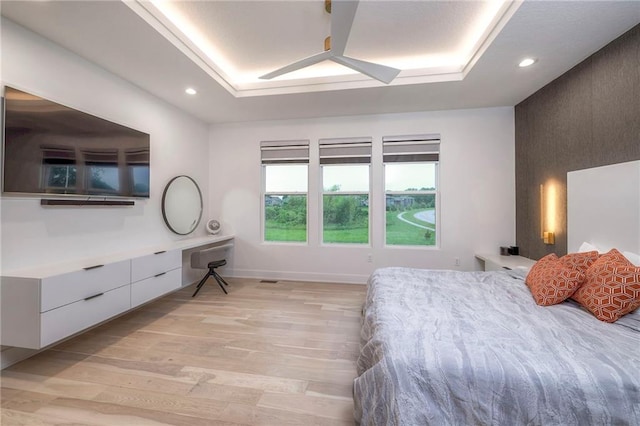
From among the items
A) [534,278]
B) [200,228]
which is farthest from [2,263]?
[534,278]

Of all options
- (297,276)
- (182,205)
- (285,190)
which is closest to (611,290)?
(297,276)

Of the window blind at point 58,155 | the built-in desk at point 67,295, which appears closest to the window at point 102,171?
the window blind at point 58,155

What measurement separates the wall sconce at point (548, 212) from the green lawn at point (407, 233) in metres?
1.29

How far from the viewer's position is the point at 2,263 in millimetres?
1816

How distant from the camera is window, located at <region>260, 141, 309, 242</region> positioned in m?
4.19

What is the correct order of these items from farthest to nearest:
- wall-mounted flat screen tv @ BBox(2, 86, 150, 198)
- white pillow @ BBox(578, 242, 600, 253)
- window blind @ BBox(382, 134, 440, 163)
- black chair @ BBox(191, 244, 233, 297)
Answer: window blind @ BBox(382, 134, 440, 163) < black chair @ BBox(191, 244, 233, 297) < white pillow @ BBox(578, 242, 600, 253) < wall-mounted flat screen tv @ BBox(2, 86, 150, 198)

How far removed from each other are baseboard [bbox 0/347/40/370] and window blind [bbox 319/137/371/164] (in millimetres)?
3736

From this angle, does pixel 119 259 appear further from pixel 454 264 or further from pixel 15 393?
pixel 454 264

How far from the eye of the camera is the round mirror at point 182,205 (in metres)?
3.43

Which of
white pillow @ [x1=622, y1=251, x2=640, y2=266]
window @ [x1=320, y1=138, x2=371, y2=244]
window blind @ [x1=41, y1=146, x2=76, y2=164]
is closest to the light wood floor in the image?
window @ [x1=320, y1=138, x2=371, y2=244]

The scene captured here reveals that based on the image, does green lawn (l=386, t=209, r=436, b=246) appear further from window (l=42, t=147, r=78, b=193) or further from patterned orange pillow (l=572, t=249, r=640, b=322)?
window (l=42, t=147, r=78, b=193)

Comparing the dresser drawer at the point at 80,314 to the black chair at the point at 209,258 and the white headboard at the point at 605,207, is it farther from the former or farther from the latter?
the white headboard at the point at 605,207

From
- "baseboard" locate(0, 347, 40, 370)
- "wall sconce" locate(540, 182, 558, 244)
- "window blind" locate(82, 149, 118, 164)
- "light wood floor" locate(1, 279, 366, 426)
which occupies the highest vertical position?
"window blind" locate(82, 149, 118, 164)

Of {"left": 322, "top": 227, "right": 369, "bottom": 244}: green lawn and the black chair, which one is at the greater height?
{"left": 322, "top": 227, "right": 369, "bottom": 244}: green lawn
